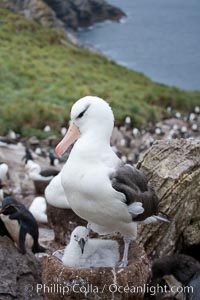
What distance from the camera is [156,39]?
54.2 m

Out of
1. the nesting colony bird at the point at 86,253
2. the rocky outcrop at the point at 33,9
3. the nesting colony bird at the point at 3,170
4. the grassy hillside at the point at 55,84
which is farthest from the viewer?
the rocky outcrop at the point at 33,9

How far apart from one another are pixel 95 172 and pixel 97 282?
833 millimetres

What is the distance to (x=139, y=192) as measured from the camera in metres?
5.29

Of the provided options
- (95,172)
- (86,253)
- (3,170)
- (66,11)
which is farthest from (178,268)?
(66,11)

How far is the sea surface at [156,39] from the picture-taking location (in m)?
43.3

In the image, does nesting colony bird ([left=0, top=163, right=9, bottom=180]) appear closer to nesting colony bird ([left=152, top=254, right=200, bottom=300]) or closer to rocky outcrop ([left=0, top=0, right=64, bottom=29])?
nesting colony bird ([left=152, top=254, right=200, bottom=300])

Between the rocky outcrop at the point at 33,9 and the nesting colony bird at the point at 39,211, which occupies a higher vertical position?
the nesting colony bird at the point at 39,211

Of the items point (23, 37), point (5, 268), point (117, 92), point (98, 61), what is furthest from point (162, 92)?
point (5, 268)

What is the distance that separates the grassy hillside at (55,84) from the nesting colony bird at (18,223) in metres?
14.1

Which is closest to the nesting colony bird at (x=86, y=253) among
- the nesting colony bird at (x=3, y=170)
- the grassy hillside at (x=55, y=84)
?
the nesting colony bird at (x=3, y=170)

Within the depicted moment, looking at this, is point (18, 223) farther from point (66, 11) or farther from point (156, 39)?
point (66, 11)

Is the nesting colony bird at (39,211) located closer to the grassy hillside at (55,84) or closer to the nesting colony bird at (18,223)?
the nesting colony bird at (18,223)

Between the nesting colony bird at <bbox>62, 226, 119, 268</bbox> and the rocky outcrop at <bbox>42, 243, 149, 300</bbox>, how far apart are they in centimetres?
15

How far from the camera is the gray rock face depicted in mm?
5616
